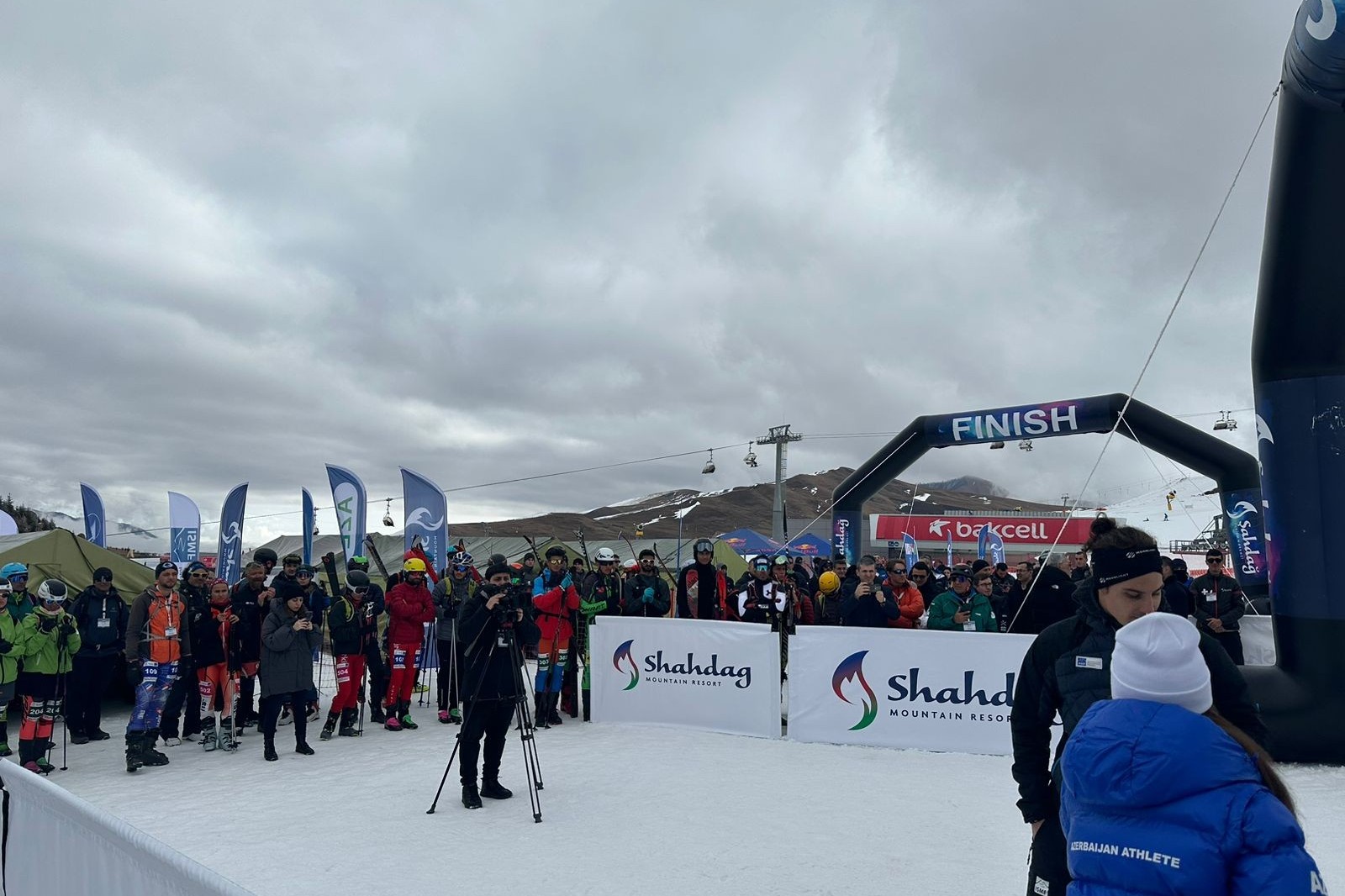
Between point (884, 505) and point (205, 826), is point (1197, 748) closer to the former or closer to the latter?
point (205, 826)

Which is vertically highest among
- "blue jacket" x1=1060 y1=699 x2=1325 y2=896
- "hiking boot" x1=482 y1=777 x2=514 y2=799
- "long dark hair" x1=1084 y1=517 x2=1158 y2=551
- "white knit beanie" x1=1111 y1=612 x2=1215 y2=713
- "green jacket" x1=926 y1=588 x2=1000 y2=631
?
"long dark hair" x1=1084 y1=517 x2=1158 y2=551

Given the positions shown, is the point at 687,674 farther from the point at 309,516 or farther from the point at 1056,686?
the point at 309,516

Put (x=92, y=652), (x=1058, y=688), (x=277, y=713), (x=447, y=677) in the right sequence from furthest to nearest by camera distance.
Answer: (x=447, y=677) → (x=92, y=652) → (x=277, y=713) → (x=1058, y=688)

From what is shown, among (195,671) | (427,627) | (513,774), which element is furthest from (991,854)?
(427,627)

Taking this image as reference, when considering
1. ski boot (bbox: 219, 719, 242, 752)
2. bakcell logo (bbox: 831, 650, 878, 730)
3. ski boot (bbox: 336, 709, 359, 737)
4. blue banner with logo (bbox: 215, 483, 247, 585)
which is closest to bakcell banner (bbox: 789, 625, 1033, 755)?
bakcell logo (bbox: 831, 650, 878, 730)

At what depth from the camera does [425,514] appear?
48.5 ft

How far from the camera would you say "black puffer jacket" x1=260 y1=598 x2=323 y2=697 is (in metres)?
8.46

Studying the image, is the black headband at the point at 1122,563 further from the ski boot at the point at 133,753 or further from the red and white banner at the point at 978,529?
the red and white banner at the point at 978,529

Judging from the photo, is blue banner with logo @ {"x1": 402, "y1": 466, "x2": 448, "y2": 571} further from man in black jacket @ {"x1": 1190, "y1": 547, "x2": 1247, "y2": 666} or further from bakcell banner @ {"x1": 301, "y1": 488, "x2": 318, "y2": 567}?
man in black jacket @ {"x1": 1190, "y1": 547, "x2": 1247, "y2": 666}

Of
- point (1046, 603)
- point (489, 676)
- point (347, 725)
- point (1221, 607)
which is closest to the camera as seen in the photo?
point (489, 676)

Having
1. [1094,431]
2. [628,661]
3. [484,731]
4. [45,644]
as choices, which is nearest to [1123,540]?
[484,731]

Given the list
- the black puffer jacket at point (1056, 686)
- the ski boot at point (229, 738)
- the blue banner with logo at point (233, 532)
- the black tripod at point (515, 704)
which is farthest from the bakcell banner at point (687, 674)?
the blue banner with logo at point (233, 532)

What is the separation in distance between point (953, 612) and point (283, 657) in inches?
275

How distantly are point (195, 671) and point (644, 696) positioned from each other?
496 cm
